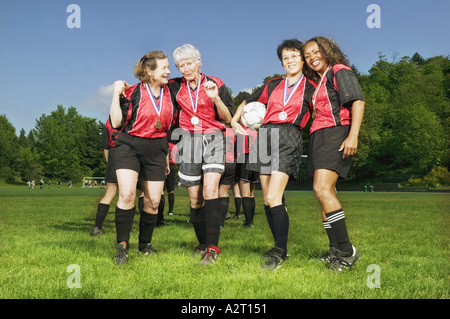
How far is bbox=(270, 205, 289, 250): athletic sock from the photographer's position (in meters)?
4.43

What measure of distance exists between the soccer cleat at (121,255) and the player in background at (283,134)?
1.64m

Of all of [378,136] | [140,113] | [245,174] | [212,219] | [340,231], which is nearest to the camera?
[340,231]

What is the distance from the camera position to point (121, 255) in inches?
176

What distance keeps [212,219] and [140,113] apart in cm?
156

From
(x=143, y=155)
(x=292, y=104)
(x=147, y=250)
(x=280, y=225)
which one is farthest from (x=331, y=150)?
(x=147, y=250)

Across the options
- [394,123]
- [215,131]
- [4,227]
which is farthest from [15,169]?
[215,131]

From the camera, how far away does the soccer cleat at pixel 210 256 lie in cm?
434

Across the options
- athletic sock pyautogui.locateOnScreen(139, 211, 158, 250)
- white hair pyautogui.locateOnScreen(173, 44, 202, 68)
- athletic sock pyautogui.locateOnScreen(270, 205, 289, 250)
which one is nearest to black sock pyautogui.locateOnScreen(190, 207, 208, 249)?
athletic sock pyautogui.locateOnScreen(139, 211, 158, 250)

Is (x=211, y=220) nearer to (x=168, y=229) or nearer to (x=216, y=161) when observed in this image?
(x=216, y=161)

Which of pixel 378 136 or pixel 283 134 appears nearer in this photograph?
pixel 283 134

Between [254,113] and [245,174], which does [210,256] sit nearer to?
[254,113]

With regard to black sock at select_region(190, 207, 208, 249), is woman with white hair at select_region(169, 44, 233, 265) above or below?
above

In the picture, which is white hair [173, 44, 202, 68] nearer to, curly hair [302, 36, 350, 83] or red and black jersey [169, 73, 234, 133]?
red and black jersey [169, 73, 234, 133]
